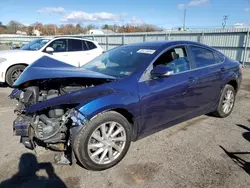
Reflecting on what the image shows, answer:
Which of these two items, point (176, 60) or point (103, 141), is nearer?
point (103, 141)

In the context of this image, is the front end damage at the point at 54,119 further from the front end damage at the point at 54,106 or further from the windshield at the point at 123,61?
Result: the windshield at the point at 123,61

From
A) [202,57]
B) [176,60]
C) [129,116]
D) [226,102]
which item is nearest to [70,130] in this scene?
[129,116]

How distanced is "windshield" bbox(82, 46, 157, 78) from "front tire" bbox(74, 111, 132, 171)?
2.36ft

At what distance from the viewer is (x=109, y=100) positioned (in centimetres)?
254

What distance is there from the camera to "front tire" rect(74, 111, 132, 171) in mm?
2463

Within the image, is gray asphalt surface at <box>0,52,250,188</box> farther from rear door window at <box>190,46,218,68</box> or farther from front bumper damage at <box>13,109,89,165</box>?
rear door window at <box>190,46,218,68</box>

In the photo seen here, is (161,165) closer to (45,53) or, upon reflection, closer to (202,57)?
(202,57)

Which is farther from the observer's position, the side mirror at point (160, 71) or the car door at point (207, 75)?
the car door at point (207, 75)

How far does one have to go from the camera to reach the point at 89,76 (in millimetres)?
2807

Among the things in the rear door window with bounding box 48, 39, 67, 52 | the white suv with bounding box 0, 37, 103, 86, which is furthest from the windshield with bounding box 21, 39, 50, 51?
the rear door window with bounding box 48, 39, 67, 52

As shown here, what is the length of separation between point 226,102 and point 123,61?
2.50 metres

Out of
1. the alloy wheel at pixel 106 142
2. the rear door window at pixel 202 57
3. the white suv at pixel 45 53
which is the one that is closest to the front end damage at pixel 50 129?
the alloy wheel at pixel 106 142

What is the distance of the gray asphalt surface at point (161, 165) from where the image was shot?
8.05ft

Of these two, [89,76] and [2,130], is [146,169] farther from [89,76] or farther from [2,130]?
[2,130]
